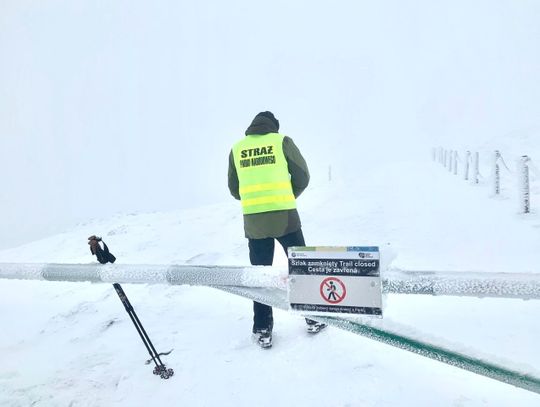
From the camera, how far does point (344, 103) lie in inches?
5536

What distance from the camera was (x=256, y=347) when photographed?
3.64 meters

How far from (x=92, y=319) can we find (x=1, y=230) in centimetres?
17262

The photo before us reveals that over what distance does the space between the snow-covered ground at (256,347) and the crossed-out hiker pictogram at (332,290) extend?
0.94 feet

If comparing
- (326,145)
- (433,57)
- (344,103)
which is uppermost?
(433,57)

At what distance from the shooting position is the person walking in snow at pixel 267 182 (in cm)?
369

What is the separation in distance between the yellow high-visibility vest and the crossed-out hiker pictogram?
1885 mm

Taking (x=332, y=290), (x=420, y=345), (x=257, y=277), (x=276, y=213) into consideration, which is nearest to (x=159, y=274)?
(x=257, y=277)

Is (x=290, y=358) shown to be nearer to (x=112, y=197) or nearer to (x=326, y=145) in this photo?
(x=326, y=145)

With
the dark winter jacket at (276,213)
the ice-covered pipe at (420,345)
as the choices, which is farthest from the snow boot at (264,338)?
the ice-covered pipe at (420,345)

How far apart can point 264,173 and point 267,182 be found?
86mm

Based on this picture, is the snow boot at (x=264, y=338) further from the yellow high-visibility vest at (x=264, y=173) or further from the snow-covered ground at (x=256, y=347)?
the yellow high-visibility vest at (x=264, y=173)

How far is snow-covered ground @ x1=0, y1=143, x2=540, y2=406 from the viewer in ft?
9.39

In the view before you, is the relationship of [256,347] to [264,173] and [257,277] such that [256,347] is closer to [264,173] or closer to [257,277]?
[264,173]

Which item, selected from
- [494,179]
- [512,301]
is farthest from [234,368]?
[494,179]
